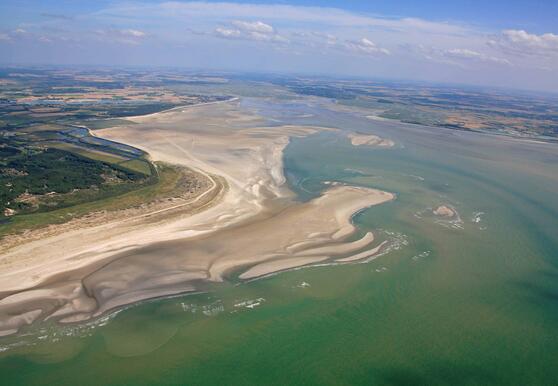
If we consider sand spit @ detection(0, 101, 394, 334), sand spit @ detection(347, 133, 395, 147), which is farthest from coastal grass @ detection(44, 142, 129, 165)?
sand spit @ detection(347, 133, 395, 147)

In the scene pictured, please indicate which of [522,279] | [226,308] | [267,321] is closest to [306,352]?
[267,321]

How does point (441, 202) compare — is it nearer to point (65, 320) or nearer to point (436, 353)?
point (436, 353)

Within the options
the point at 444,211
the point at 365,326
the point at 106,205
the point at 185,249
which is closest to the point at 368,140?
the point at 444,211

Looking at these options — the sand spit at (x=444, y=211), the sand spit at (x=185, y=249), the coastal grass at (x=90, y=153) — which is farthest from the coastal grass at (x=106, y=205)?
the sand spit at (x=444, y=211)

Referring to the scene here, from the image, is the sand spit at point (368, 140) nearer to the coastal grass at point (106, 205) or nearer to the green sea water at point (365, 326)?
the coastal grass at point (106, 205)

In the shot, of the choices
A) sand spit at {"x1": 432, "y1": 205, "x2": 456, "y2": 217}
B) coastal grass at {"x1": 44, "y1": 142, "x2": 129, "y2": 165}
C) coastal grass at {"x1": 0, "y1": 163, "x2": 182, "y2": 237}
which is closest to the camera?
coastal grass at {"x1": 0, "y1": 163, "x2": 182, "y2": 237}

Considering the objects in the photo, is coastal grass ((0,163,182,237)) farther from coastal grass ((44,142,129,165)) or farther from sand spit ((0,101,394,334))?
coastal grass ((44,142,129,165))
